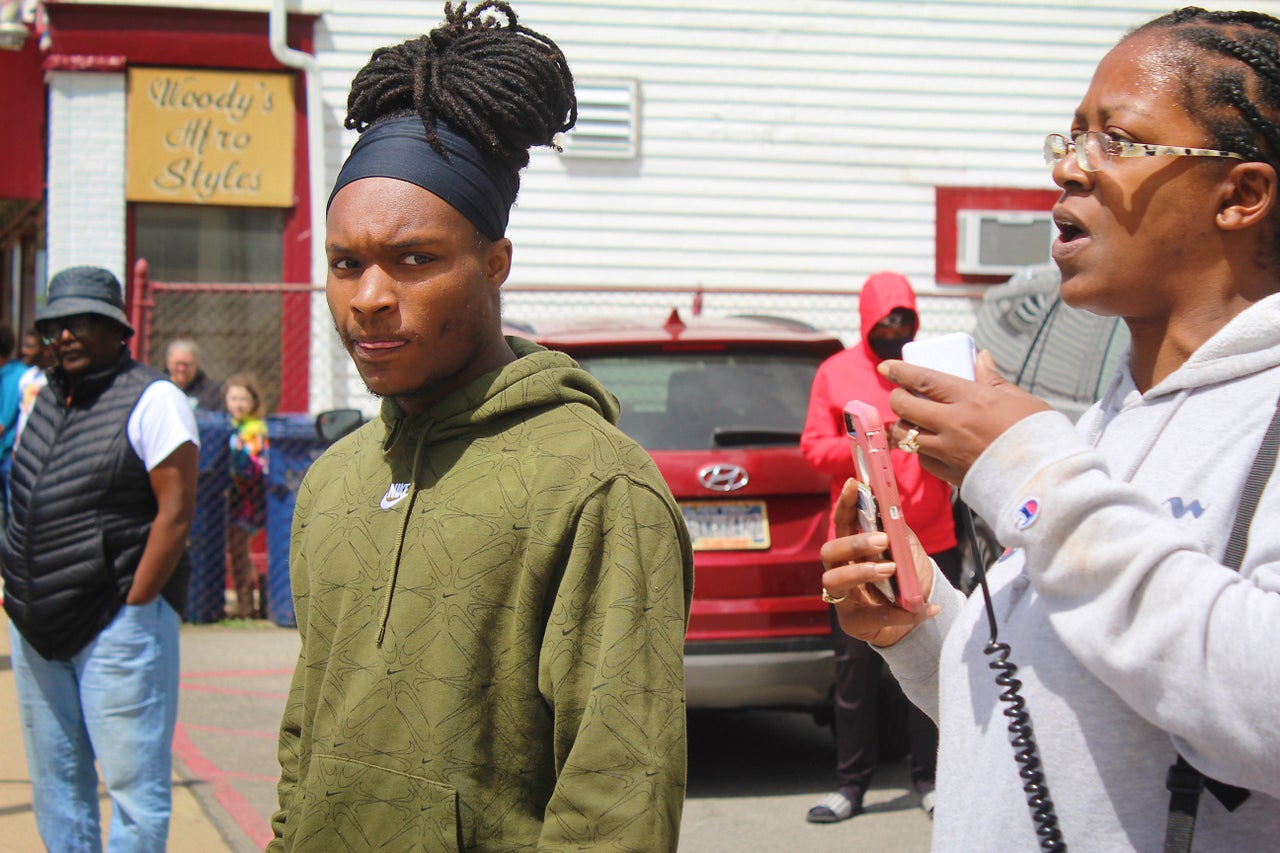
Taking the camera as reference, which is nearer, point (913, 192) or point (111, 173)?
point (111, 173)

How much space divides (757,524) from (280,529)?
16.4 feet

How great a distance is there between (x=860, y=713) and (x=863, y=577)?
12.8ft

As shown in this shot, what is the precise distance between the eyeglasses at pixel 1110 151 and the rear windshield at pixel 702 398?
3.98 m

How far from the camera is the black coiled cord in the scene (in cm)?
156

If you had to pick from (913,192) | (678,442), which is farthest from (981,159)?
(678,442)

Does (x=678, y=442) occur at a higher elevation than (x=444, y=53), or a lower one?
lower

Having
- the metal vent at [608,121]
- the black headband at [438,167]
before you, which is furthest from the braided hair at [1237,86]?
the metal vent at [608,121]

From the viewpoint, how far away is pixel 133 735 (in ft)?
13.4

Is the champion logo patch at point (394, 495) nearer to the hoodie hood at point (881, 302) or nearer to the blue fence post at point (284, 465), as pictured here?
the hoodie hood at point (881, 302)

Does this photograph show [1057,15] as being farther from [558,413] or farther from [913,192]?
[558,413]

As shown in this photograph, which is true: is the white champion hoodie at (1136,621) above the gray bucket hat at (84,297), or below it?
below

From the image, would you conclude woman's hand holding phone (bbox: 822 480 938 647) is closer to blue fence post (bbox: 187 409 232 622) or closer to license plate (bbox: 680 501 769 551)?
license plate (bbox: 680 501 769 551)

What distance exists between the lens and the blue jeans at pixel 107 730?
159 inches

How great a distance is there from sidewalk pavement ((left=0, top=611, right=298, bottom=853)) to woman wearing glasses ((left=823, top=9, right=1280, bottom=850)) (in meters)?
4.17
